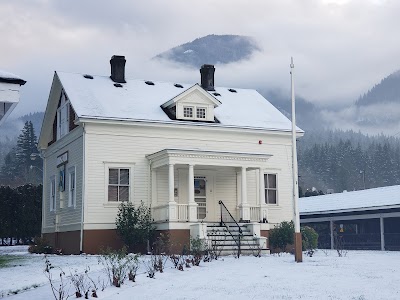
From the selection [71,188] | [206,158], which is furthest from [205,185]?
[71,188]

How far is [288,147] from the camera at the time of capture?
32750 millimetres

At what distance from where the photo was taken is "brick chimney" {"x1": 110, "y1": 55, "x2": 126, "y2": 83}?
1328 inches

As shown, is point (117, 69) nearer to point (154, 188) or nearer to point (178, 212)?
point (154, 188)

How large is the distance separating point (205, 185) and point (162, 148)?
120 inches

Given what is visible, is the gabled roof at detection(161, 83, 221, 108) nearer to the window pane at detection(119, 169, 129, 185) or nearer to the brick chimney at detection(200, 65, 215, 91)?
the window pane at detection(119, 169, 129, 185)

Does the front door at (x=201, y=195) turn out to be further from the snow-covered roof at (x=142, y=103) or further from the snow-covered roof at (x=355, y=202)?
the snow-covered roof at (x=355, y=202)

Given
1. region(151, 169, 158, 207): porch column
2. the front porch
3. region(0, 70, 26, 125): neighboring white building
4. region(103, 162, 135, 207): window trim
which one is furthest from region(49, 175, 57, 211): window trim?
region(0, 70, 26, 125): neighboring white building

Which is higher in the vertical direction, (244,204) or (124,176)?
(124,176)

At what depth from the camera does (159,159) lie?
93.5 feet

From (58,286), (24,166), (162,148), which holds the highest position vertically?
(24,166)

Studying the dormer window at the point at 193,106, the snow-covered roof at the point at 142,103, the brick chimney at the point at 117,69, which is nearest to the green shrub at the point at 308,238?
the snow-covered roof at the point at 142,103

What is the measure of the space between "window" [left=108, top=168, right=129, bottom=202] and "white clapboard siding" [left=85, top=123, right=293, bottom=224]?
0.32m

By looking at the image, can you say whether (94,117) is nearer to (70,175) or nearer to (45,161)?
(70,175)

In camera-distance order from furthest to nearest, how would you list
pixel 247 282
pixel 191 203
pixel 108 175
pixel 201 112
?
pixel 201 112 < pixel 108 175 < pixel 191 203 < pixel 247 282
